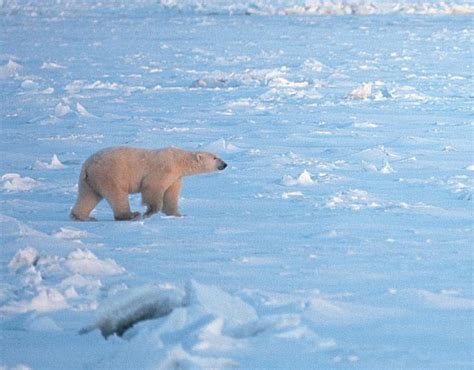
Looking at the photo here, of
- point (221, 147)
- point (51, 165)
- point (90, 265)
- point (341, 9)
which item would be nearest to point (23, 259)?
point (90, 265)

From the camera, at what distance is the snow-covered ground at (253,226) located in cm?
297

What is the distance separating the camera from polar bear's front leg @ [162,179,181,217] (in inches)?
214

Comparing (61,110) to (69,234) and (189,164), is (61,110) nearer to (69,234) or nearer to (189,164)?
(189,164)

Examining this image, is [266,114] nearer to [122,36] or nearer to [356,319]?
[356,319]

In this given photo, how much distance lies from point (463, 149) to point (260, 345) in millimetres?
4825

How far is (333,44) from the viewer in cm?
1869

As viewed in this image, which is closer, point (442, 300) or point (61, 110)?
point (442, 300)

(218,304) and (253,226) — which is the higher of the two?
(218,304)

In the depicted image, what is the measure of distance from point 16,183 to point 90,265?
2.56 metres

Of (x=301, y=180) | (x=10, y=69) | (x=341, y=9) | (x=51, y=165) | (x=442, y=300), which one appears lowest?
(x=341, y=9)

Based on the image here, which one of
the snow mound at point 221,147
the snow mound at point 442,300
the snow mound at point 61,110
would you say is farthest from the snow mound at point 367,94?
the snow mound at point 442,300

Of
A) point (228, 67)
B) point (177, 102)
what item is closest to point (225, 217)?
point (177, 102)

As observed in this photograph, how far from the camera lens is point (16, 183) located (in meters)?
6.34

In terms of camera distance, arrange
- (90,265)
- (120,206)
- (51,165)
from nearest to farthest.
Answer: (90,265)
(120,206)
(51,165)
